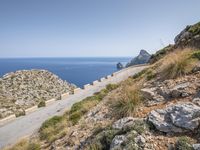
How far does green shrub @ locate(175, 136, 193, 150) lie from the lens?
5617mm

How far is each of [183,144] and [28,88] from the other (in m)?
39.2

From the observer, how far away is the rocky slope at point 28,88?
122ft

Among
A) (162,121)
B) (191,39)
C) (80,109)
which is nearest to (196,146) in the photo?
(162,121)

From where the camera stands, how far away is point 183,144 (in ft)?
18.7

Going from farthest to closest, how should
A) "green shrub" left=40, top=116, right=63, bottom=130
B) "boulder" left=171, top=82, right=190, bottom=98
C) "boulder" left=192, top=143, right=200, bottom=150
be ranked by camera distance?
1. "green shrub" left=40, top=116, right=63, bottom=130
2. "boulder" left=171, top=82, right=190, bottom=98
3. "boulder" left=192, top=143, right=200, bottom=150

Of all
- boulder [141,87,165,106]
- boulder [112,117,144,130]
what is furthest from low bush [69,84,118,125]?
boulder [112,117,144,130]

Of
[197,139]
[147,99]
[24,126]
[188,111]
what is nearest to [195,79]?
[147,99]

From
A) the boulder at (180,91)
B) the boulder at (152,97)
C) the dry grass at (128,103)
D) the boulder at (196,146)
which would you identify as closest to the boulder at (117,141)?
the dry grass at (128,103)

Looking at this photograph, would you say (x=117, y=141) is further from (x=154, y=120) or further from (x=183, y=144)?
(x=183, y=144)

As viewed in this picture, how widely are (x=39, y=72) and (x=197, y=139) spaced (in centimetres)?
4470

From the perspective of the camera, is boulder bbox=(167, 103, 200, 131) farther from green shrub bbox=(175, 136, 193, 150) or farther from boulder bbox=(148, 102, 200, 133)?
green shrub bbox=(175, 136, 193, 150)

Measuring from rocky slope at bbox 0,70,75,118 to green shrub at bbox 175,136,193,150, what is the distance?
1213 inches

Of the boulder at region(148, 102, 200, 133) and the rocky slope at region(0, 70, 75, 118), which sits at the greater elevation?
the boulder at region(148, 102, 200, 133)

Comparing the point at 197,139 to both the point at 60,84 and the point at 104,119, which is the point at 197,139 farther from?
the point at 60,84
